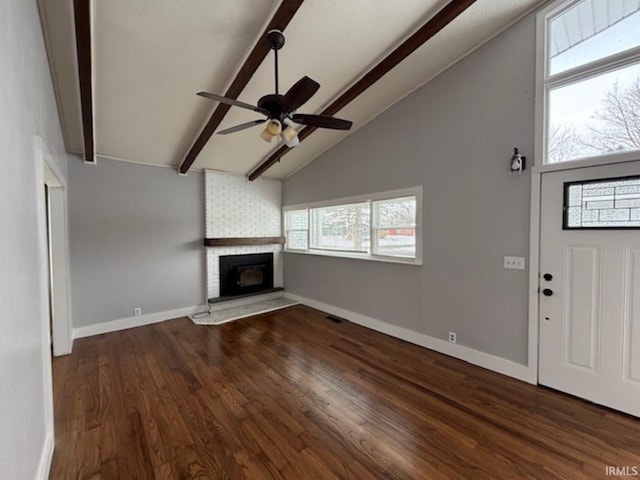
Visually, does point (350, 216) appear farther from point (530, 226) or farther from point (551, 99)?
point (551, 99)

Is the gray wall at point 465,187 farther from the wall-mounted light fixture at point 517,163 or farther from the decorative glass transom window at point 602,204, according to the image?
the decorative glass transom window at point 602,204

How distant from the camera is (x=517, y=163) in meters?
2.62

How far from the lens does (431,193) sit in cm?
336

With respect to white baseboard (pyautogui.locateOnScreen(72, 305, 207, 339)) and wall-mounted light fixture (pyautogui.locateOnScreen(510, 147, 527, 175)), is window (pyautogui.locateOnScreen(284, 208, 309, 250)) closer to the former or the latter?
white baseboard (pyautogui.locateOnScreen(72, 305, 207, 339))

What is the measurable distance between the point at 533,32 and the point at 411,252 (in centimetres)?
250

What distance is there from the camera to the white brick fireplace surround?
16.3 feet

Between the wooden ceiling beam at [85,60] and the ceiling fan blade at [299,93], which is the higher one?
the wooden ceiling beam at [85,60]

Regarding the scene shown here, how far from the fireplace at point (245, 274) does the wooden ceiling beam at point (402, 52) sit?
2.73 metres

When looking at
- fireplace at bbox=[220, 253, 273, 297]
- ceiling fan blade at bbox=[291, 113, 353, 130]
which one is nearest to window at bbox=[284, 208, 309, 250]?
fireplace at bbox=[220, 253, 273, 297]

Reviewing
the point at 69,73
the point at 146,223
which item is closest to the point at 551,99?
the point at 69,73

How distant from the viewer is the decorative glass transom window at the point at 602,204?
213 centimetres

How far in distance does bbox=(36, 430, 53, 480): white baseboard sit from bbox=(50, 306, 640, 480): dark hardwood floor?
55 millimetres

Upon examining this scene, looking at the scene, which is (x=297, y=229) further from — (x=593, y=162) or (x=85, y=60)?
(x=593, y=162)

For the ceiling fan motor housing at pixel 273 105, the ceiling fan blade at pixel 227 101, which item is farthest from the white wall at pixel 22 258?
the ceiling fan motor housing at pixel 273 105
